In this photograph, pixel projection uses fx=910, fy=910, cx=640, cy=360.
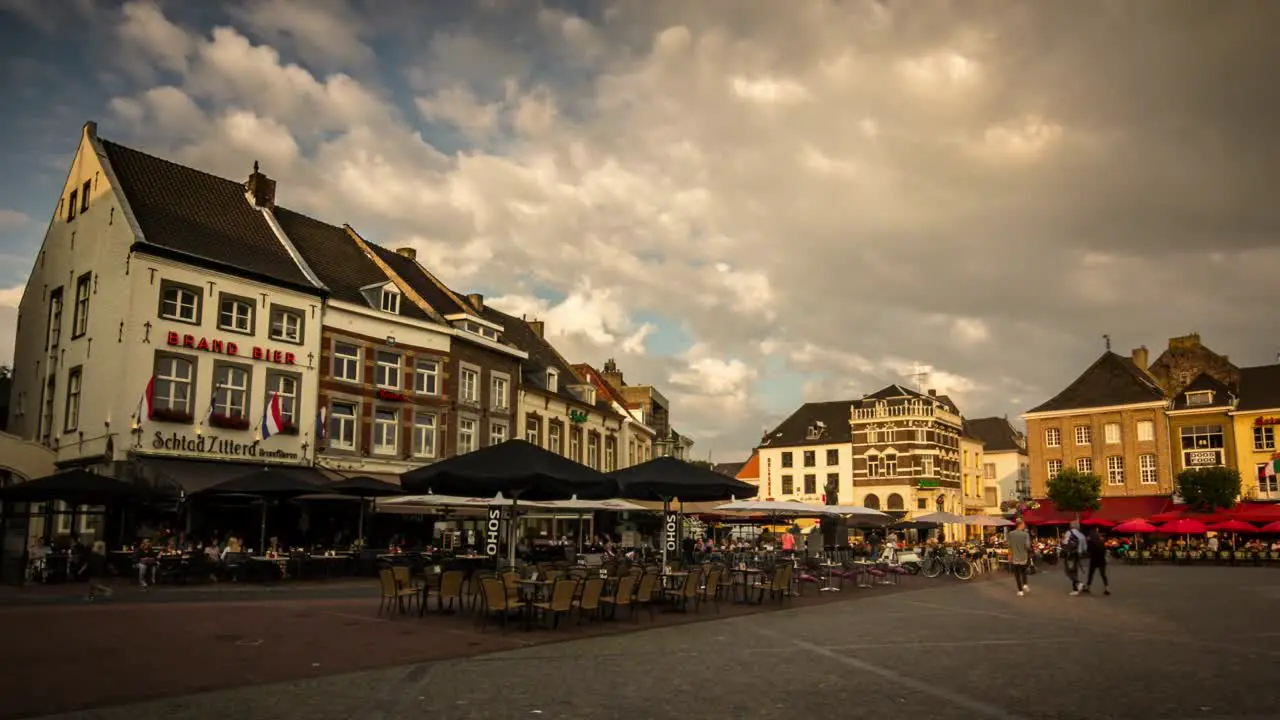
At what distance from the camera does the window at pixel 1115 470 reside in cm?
5744

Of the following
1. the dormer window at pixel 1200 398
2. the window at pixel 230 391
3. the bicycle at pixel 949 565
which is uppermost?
the dormer window at pixel 1200 398

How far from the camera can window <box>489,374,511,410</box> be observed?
36812mm

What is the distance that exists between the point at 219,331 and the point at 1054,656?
24.2m

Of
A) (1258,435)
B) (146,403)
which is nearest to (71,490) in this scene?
(146,403)

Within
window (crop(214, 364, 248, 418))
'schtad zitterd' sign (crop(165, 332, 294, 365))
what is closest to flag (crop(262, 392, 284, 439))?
window (crop(214, 364, 248, 418))

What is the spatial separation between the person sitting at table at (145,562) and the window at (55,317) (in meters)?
10.3

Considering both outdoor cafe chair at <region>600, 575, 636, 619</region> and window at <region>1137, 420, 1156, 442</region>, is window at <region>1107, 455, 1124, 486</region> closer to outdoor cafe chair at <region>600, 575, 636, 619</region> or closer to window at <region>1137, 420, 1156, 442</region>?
window at <region>1137, 420, 1156, 442</region>

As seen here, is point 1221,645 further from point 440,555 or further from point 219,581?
point 219,581

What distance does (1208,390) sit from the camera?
183 ft

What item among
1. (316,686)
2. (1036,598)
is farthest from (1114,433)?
(316,686)

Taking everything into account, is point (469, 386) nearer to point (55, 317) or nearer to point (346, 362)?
point (346, 362)

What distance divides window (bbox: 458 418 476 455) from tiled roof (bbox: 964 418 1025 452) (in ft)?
194

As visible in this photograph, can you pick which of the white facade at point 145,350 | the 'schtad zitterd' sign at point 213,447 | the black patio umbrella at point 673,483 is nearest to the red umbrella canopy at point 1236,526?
the black patio umbrella at point 673,483

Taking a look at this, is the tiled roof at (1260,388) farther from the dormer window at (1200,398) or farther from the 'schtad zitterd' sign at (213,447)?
the 'schtad zitterd' sign at (213,447)
